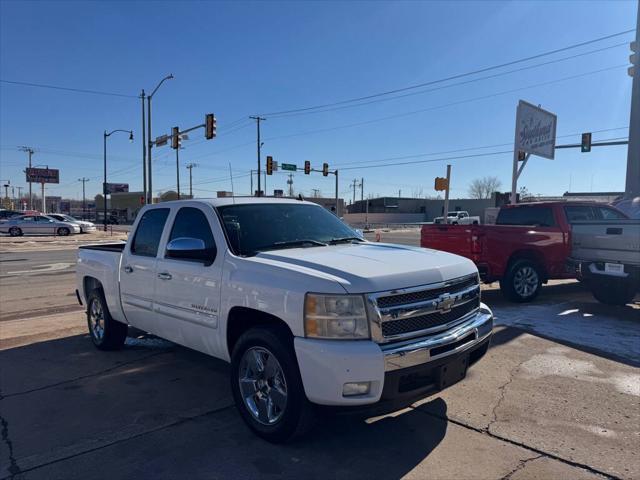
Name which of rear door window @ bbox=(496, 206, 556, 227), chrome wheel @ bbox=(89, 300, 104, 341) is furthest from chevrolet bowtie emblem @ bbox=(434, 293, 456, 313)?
rear door window @ bbox=(496, 206, 556, 227)

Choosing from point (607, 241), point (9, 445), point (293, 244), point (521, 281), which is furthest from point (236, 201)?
point (607, 241)

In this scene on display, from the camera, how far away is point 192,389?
4816mm

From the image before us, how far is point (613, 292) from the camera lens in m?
8.90

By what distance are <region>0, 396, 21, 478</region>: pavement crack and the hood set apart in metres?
2.18

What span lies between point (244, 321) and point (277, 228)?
3.30 feet

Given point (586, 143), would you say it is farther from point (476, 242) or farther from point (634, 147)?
point (476, 242)

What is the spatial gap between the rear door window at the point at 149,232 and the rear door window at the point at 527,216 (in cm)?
740

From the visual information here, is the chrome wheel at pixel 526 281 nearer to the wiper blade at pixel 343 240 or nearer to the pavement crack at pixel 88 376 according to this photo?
the wiper blade at pixel 343 240

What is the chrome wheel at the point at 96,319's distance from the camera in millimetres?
6148

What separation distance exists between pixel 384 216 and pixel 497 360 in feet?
307

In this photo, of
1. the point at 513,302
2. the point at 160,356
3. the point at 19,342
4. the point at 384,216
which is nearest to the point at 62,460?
the point at 160,356

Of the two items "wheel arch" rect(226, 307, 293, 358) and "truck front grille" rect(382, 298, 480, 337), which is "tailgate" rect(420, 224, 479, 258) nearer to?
"truck front grille" rect(382, 298, 480, 337)

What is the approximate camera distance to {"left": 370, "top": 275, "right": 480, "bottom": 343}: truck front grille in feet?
10.8

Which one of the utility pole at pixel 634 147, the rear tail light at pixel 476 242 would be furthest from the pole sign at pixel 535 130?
the rear tail light at pixel 476 242
